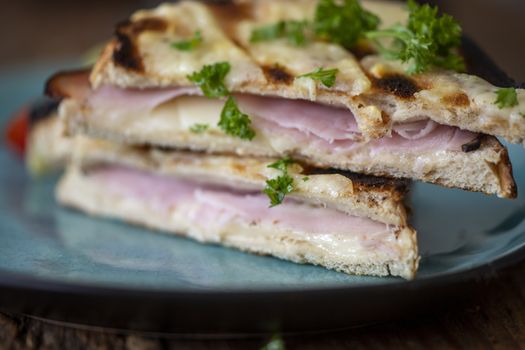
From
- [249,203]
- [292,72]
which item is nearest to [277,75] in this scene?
[292,72]

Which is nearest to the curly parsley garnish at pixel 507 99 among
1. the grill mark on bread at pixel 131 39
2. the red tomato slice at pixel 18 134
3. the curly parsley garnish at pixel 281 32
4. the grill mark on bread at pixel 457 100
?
the grill mark on bread at pixel 457 100

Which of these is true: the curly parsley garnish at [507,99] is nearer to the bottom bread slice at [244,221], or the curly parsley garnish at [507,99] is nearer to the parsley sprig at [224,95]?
the bottom bread slice at [244,221]

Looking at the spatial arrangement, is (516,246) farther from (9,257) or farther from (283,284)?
(9,257)

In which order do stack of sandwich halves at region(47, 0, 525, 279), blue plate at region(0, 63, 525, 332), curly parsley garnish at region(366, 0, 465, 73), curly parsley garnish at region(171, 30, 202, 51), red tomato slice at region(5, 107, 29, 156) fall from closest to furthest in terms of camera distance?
blue plate at region(0, 63, 525, 332) → stack of sandwich halves at region(47, 0, 525, 279) → curly parsley garnish at region(366, 0, 465, 73) → curly parsley garnish at region(171, 30, 202, 51) → red tomato slice at region(5, 107, 29, 156)

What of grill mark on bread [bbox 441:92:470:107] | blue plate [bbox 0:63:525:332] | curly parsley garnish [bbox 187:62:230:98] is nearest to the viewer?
blue plate [bbox 0:63:525:332]

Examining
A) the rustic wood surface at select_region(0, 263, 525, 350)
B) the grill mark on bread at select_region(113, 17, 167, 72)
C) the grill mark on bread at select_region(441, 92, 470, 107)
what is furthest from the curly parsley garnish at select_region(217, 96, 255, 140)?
the rustic wood surface at select_region(0, 263, 525, 350)

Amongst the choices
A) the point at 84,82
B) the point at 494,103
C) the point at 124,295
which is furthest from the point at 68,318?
the point at 494,103

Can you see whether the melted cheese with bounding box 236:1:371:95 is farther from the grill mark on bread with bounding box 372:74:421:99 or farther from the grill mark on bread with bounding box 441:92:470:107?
the grill mark on bread with bounding box 441:92:470:107

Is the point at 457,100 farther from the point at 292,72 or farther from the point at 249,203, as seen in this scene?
the point at 249,203
